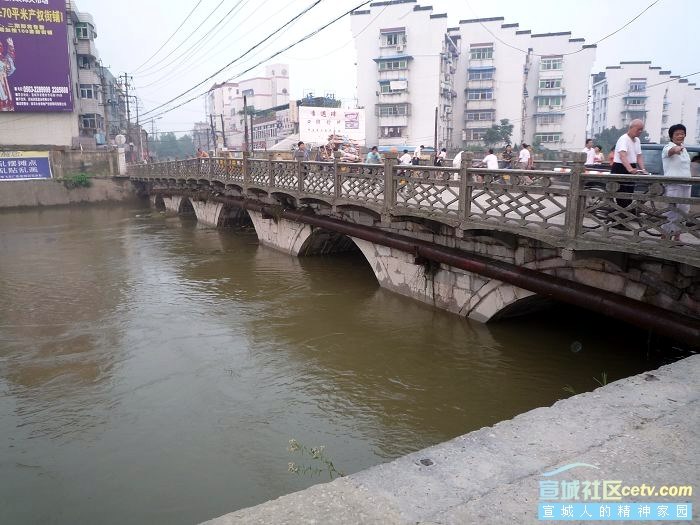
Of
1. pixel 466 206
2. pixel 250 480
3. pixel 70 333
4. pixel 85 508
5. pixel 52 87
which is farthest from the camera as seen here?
pixel 52 87

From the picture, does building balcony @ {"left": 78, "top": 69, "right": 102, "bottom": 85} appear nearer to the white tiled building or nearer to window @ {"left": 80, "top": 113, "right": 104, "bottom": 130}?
window @ {"left": 80, "top": 113, "right": 104, "bottom": 130}

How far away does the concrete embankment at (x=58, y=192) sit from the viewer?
34438mm

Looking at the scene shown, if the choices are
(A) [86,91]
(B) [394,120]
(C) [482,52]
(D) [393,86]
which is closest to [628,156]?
(A) [86,91]

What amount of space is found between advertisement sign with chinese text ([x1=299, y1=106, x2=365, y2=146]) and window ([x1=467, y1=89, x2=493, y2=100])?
14140mm

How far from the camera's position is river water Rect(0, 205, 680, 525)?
604 cm

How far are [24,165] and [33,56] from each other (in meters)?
7.26

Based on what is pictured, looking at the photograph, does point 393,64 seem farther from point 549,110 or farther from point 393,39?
point 549,110

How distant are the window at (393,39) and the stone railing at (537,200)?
42.0m

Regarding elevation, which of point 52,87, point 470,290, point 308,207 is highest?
point 52,87

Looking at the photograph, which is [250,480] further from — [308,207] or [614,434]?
[308,207]

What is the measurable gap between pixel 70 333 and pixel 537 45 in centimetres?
6027

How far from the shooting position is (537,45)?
2286 inches

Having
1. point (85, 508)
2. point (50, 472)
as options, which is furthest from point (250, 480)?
point (50, 472)

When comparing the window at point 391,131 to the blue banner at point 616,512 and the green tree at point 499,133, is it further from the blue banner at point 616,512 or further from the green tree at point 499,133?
the blue banner at point 616,512
